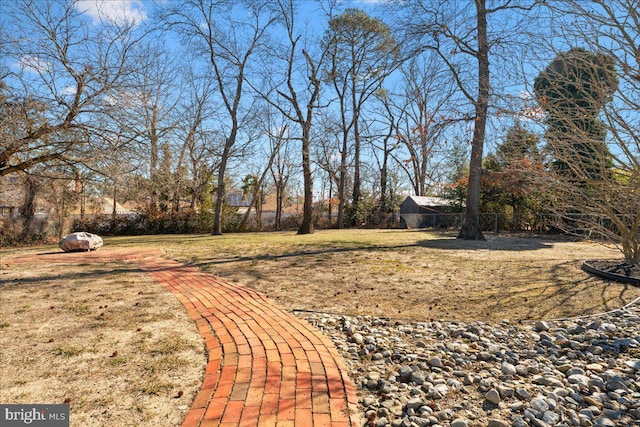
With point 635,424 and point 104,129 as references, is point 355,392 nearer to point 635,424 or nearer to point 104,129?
point 635,424

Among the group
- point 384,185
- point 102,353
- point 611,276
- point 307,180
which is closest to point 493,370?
point 102,353

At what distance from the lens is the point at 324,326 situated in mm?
3295

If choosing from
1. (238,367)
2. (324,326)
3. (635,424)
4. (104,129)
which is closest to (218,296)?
(324,326)

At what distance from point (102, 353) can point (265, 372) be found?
1.31 metres

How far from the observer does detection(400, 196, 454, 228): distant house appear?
879 inches

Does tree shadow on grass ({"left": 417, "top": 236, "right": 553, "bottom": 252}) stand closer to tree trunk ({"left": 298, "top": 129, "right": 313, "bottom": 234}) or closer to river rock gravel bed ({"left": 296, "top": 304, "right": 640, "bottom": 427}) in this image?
river rock gravel bed ({"left": 296, "top": 304, "right": 640, "bottom": 427})

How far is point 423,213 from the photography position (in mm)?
22328

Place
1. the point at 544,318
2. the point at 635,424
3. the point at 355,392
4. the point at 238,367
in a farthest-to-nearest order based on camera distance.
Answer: the point at 544,318
the point at 238,367
the point at 355,392
the point at 635,424

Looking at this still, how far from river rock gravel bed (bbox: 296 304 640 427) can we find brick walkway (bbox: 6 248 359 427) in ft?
0.57

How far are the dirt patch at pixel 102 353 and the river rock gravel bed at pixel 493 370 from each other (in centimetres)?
118

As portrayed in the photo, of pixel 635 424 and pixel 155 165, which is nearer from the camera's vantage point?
pixel 635 424

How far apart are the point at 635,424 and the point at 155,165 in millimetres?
9339

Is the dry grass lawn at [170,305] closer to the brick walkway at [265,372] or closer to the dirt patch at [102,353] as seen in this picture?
the dirt patch at [102,353]

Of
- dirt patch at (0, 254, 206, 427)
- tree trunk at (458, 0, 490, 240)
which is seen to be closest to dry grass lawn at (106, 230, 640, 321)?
dirt patch at (0, 254, 206, 427)
